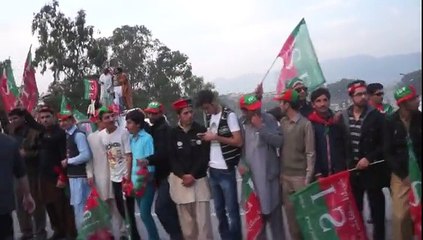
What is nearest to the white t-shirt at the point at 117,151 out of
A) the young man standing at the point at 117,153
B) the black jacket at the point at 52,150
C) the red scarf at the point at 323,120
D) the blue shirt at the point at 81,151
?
the young man standing at the point at 117,153

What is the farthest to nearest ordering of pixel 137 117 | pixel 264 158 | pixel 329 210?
pixel 137 117
pixel 264 158
pixel 329 210

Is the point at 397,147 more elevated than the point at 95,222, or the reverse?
the point at 397,147

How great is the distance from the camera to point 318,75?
6801 millimetres

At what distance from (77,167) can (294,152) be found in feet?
9.04

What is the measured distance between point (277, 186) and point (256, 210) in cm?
31

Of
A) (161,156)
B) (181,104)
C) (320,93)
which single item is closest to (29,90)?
(161,156)

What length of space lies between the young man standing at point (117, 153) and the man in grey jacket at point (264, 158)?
154cm

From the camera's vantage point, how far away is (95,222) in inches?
266

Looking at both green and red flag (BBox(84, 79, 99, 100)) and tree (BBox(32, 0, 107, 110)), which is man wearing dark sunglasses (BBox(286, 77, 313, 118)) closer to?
green and red flag (BBox(84, 79, 99, 100))

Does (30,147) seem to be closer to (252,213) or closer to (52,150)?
(52,150)

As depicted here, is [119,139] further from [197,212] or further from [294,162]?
[294,162]

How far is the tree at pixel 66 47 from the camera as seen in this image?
44000mm

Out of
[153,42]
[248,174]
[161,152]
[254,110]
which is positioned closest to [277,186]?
[248,174]

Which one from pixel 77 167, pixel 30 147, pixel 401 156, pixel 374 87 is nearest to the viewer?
pixel 401 156
